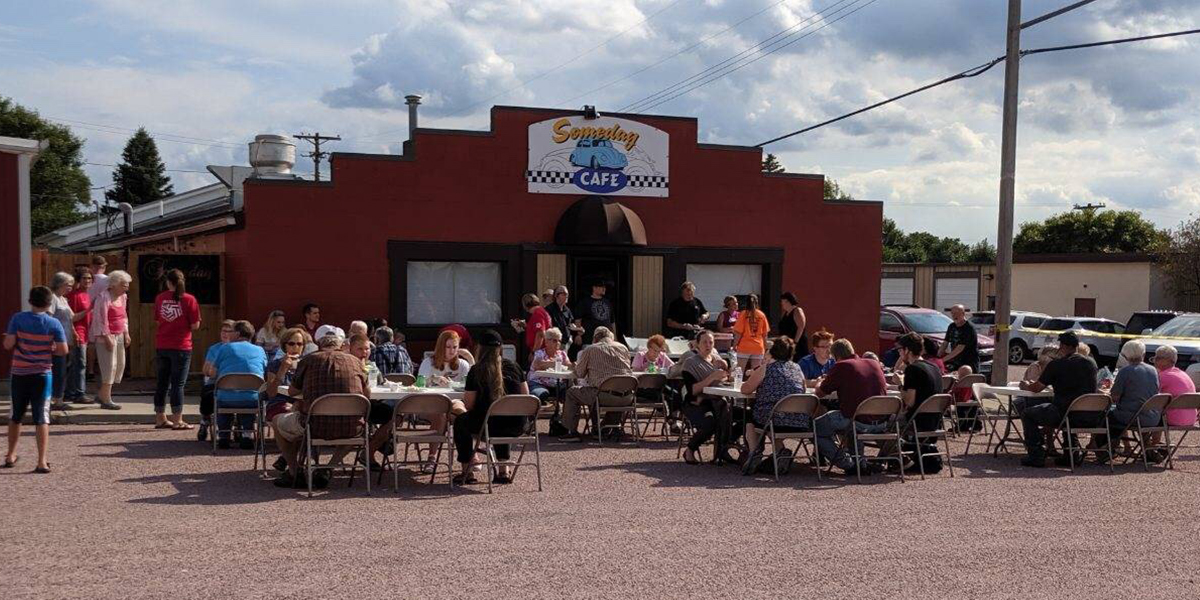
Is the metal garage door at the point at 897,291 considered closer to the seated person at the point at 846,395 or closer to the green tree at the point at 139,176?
the seated person at the point at 846,395

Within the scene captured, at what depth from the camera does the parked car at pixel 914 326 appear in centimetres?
2088

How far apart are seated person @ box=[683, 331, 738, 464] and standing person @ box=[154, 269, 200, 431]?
540cm

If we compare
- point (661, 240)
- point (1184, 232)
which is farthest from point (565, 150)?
point (1184, 232)

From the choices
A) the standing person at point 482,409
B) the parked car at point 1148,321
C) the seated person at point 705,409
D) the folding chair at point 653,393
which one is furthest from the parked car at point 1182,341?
the standing person at point 482,409

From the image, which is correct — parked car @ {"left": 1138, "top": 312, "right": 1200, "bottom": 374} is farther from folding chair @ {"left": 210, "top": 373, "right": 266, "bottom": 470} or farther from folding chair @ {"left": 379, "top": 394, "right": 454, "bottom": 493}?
folding chair @ {"left": 210, "top": 373, "right": 266, "bottom": 470}

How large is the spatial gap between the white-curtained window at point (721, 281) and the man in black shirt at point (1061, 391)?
7219mm

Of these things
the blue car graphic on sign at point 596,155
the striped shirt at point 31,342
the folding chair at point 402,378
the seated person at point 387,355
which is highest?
the blue car graphic on sign at point 596,155

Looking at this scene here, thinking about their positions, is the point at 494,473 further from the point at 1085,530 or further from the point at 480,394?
the point at 1085,530

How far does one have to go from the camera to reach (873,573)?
6395mm

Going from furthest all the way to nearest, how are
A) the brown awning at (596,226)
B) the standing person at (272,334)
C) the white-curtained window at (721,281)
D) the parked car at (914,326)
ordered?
the parked car at (914,326) < the white-curtained window at (721,281) < the brown awning at (596,226) < the standing person at (272,334)

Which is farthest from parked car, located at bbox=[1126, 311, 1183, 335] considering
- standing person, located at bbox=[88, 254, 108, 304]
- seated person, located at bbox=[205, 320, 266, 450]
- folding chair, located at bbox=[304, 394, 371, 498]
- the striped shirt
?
the striped shirt

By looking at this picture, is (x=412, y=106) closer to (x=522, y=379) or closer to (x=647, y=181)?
(x=647, y=181)

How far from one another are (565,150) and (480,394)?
26.7 feet

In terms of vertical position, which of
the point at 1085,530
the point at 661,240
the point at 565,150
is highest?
the point at 565,150
